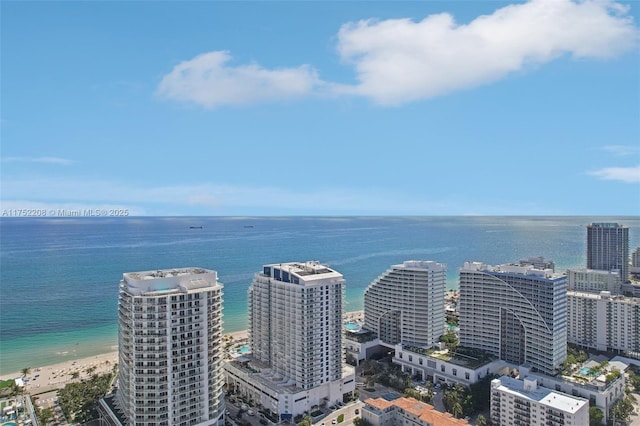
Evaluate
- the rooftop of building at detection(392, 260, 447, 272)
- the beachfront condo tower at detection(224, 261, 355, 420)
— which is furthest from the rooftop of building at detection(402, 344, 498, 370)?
the beachfront condo tower at detection(224, 261, 355, 420)

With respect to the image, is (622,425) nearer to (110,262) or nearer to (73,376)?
(73,376)

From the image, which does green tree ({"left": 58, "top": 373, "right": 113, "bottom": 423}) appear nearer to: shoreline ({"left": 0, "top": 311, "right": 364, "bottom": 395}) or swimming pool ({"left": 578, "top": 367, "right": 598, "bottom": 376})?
shoreline ({"left": 0, "top": 311, "right": 364, "bottom": 395})

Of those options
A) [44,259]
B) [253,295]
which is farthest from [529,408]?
[44,259]

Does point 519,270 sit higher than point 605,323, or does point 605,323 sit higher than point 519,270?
point 519,270

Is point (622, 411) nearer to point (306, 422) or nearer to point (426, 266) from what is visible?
point (426, 266)

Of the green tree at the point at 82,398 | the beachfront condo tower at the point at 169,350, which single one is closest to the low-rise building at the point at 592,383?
the beachfront condo tower at the point at 169,350

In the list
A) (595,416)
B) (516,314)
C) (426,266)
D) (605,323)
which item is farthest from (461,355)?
(605,323)
